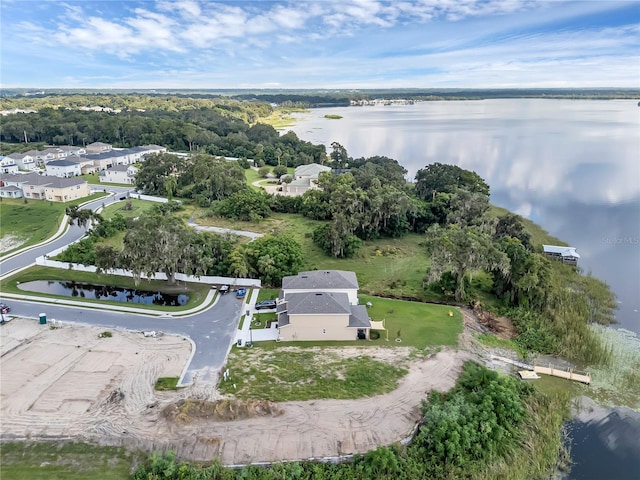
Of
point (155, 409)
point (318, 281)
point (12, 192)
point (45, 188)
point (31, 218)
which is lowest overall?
point (155, 409)

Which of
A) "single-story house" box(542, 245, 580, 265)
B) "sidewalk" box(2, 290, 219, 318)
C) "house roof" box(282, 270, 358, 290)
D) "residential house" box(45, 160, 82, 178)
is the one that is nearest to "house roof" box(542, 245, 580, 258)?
"single-story house" box(542, 245, 580, 265)

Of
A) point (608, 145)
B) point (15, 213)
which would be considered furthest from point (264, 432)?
point (608, 145)

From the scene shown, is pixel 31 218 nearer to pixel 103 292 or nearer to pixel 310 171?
pixel 103 292

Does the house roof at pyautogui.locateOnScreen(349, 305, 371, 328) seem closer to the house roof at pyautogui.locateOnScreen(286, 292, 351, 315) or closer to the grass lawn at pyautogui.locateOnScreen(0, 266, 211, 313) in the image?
the house roof at pyautogui.locateOnScreen(286, 292, 351, 315)

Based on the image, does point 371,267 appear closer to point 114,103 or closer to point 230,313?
point 230,313

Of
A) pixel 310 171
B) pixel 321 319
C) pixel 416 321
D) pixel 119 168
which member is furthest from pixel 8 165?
pixel 416 321
